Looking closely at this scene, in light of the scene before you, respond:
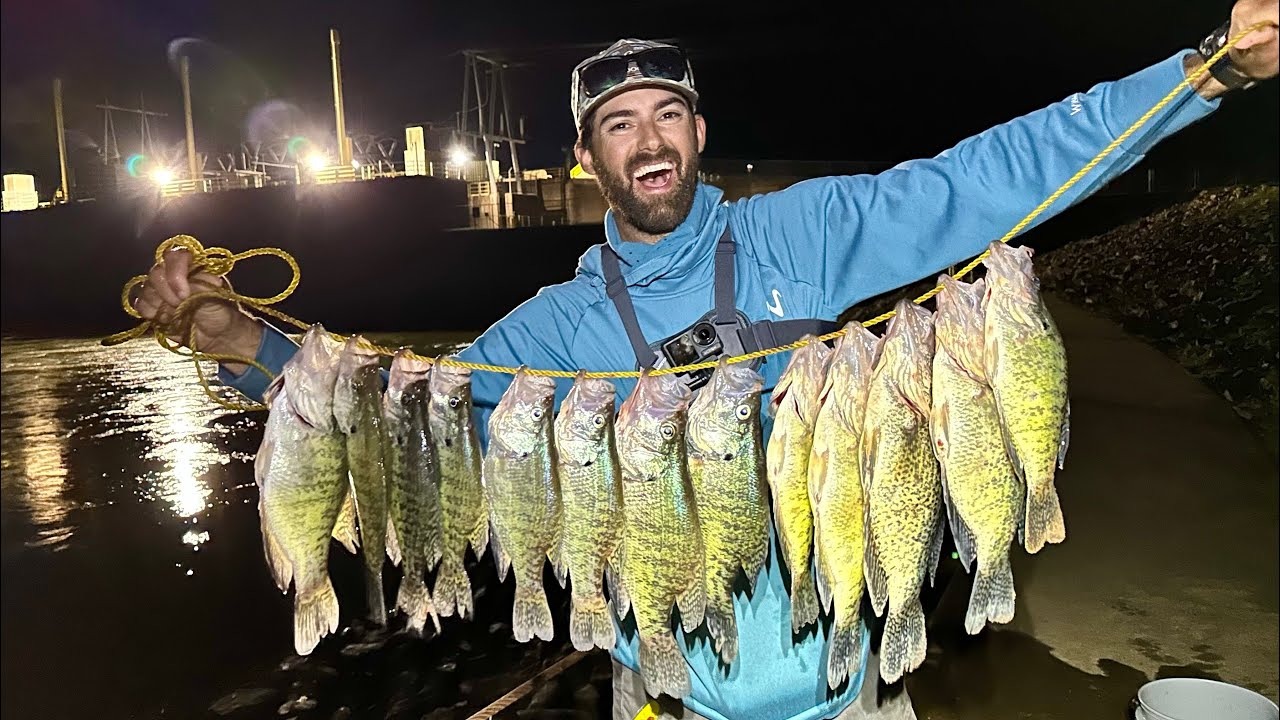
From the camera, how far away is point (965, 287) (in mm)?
1423

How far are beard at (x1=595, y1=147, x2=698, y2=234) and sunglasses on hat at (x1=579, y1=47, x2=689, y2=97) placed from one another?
0.22m

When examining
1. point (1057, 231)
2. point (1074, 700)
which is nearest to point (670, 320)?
point (1074, 700)

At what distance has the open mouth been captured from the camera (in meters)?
2.06

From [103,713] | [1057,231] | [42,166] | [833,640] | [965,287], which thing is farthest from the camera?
[1057,231]

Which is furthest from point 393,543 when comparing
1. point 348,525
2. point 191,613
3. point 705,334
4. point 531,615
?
point 191,613

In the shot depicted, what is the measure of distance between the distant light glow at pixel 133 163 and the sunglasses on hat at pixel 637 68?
21.1ft

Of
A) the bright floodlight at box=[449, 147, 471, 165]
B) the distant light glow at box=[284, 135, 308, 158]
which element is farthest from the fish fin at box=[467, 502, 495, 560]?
the distant light glow at box=[284, 135, 308, 158]

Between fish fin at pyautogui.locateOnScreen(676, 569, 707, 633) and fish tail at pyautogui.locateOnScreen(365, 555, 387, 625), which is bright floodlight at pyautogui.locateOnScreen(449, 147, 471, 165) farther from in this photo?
fish fin at pyautogui.locateOnScreen(676, 569, 707, 633)

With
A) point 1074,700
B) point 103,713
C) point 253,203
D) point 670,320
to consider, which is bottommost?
point 103,713

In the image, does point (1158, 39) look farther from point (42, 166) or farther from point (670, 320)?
point (42, 166)

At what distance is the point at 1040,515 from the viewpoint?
1.41 metres

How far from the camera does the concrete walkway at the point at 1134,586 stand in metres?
4.15

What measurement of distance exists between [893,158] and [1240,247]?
12.4ft

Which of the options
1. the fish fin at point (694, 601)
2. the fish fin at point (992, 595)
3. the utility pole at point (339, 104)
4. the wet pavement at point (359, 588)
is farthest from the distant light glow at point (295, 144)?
the fish fin at point (992, 595)
